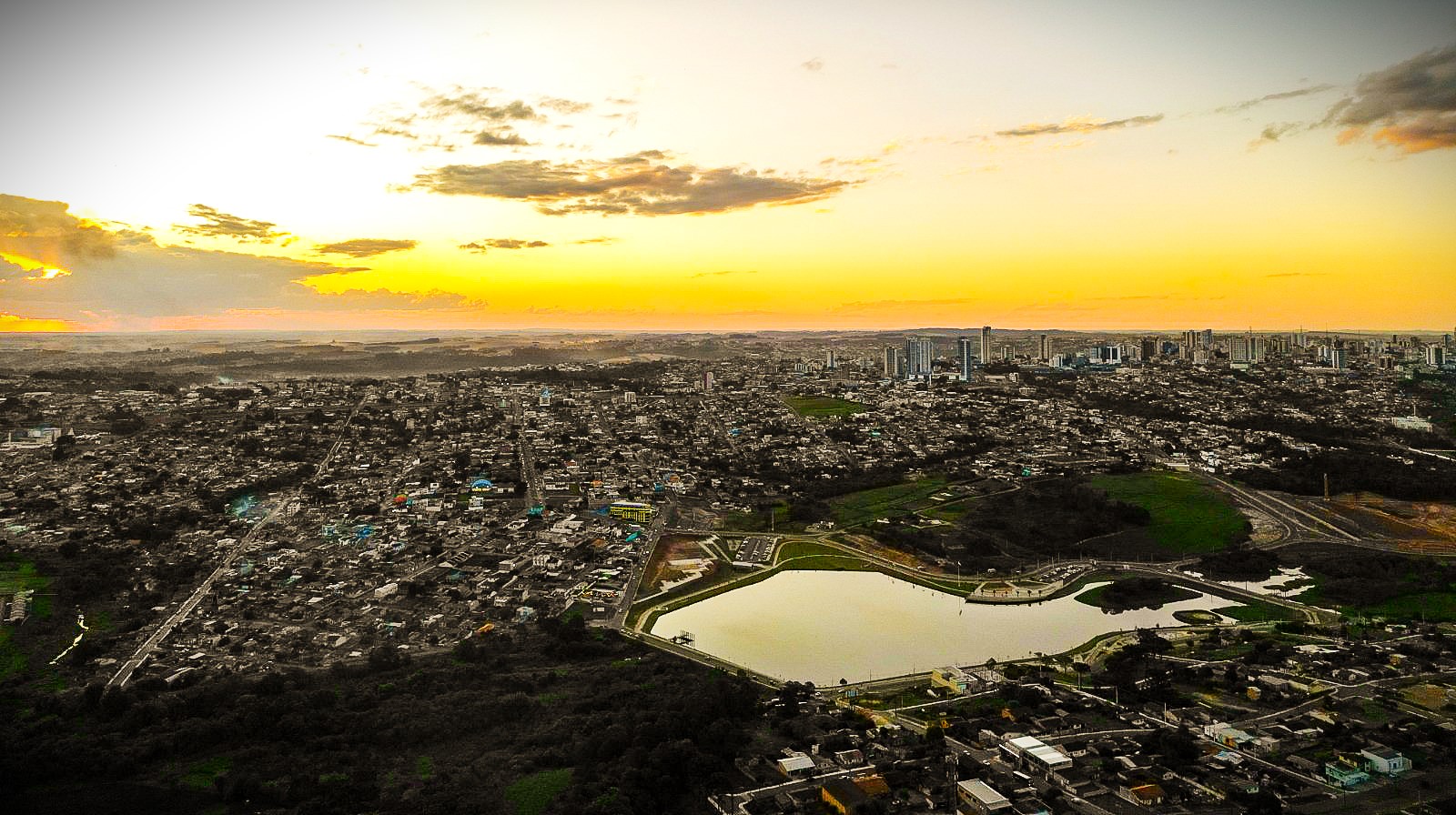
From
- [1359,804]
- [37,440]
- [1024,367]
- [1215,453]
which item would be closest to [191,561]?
[37,440]

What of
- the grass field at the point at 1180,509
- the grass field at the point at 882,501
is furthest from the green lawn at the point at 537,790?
the grass field at the point at 1180,509

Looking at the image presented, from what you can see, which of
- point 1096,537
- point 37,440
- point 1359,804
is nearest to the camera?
point 1359,804

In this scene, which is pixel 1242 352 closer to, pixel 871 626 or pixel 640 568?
pixel 871 626

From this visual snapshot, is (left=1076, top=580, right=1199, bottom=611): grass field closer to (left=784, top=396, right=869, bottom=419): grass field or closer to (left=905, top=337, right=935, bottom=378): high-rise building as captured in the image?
(left=784, top=396, right=869, bottom=419): grass field

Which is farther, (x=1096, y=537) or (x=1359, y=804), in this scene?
(x=1096, y=537)

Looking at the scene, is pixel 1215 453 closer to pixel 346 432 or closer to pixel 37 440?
pixel 346 432

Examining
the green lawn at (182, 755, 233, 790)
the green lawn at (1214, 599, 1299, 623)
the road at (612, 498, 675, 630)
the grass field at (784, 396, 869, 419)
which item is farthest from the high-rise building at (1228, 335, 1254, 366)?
the green lawn at (182, 755, 233, 790)
